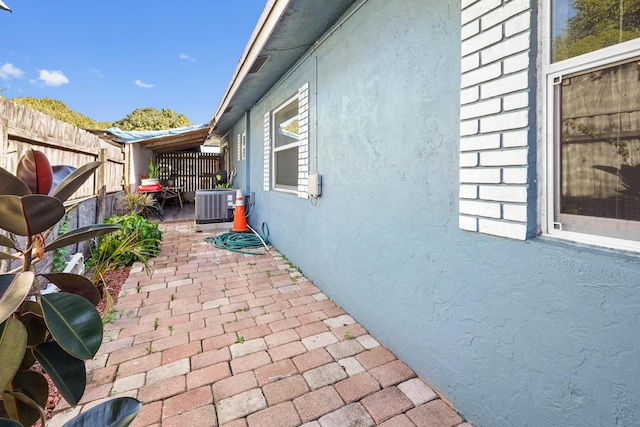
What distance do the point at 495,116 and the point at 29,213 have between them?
1.81m

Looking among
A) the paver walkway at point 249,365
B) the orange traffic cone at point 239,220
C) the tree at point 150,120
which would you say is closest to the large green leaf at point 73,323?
the paver walkway at point 249,365

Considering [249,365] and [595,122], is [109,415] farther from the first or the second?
[595,122]

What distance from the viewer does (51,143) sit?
10.8 ft

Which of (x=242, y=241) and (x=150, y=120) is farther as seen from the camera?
(x=150, y=120)

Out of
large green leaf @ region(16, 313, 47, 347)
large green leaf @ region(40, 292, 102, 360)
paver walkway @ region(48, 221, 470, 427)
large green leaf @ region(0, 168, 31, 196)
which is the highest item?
large green leaf @ region(0, 168, 31, 196)

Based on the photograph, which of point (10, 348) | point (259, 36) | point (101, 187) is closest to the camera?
point (10, 348)

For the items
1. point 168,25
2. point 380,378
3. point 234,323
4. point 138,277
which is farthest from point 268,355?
point 168,25

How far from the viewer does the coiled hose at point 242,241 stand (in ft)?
17.1

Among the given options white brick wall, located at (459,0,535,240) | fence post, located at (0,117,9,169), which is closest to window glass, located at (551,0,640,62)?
white brick wall, located at (459,0,535,240)

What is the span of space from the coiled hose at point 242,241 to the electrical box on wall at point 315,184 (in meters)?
1.90

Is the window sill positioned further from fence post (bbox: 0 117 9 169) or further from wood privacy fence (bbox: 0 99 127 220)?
fence post (bbox: 0 117 9 169)

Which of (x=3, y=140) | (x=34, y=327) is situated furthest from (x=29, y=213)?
(x=3, y=140)

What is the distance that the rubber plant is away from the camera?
0.80m

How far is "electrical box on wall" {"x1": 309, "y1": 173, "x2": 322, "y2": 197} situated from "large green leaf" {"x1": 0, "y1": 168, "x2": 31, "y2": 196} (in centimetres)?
260
